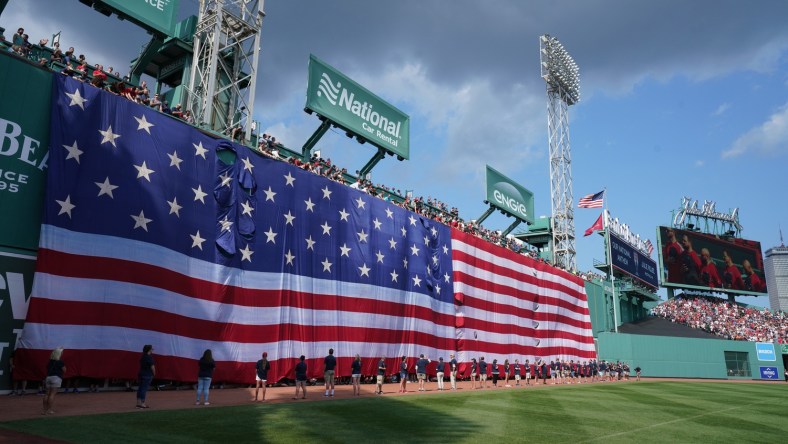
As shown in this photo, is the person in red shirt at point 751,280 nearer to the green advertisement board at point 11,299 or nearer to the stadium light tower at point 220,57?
the stadium light tower at point 220,57

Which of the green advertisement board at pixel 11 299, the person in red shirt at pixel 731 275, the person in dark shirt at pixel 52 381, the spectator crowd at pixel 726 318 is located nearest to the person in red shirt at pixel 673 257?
the spectator crowd at pixel 726 318

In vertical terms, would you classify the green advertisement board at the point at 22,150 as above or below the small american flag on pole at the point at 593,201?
below

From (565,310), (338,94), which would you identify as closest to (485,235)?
(565,310)

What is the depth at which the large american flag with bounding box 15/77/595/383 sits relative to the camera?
54.2 ft

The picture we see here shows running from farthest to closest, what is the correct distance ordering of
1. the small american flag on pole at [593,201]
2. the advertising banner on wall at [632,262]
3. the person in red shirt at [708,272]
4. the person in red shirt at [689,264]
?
1. the person in red shirt at [708,272]
2. the person in red shirt at [689,264]
3. the advertising banner on wall at [632,262]
4. the small american flag on pole at [593,201]

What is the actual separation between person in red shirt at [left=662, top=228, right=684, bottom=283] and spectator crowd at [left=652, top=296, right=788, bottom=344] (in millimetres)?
3124

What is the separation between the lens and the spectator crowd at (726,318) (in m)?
58.8

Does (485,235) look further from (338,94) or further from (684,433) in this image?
(684,433)

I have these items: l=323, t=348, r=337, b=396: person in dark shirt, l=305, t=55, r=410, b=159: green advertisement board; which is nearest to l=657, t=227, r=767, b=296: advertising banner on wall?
l=305, t=55, r=410, b=159: green advertisement board

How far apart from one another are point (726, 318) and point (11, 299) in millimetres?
68386

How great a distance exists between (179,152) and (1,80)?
18.6 feet

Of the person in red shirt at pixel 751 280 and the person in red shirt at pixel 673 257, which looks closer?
the person in red shirt at pixel 673 257

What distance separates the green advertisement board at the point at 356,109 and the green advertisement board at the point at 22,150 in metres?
14.5

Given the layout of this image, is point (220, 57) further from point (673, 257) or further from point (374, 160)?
point (673, 257)
